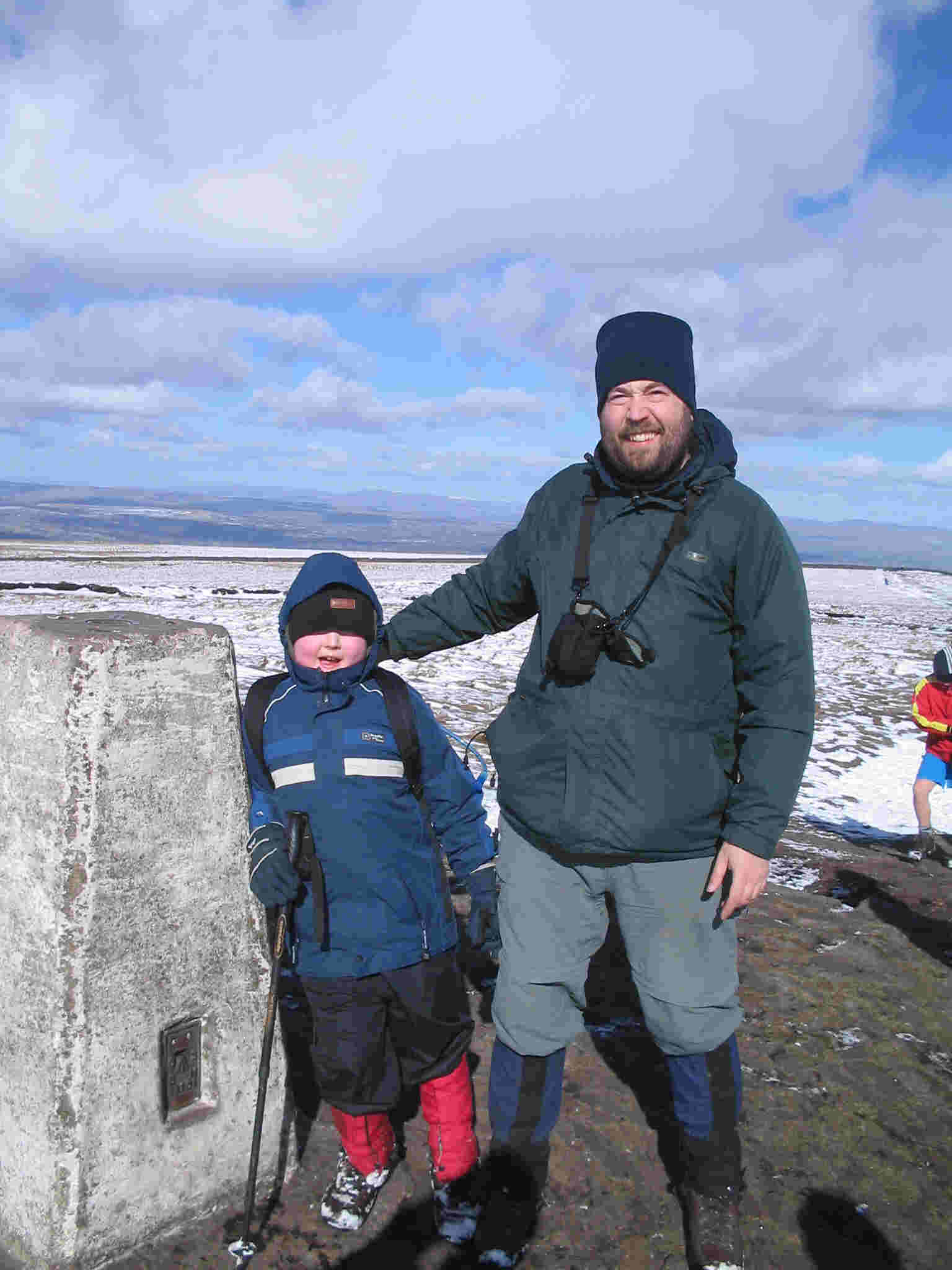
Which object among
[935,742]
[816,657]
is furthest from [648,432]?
[816,657]

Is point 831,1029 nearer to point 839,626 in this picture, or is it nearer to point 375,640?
point 375,640

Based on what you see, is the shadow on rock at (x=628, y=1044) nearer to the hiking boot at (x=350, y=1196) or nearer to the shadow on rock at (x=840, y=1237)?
the shadow on rock at (x=840, y=1237)

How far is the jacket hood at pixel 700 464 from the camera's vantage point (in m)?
2.38

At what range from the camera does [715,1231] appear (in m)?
2.43

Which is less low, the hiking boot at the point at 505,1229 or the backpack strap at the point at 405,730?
the backpack strap at the point at 405,730

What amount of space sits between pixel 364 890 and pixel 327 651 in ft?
2.15

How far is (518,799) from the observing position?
2.48 metres

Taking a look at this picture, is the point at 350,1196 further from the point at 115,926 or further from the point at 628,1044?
the point at 628,1044

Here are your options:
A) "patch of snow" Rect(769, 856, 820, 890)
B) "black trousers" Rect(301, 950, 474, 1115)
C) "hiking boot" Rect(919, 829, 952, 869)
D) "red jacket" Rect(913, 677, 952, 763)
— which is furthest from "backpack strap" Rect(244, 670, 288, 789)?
"hiking boot" Rect(919, 829, 952, 869)

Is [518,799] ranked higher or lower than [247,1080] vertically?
higher

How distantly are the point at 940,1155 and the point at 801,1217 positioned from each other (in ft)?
2.01

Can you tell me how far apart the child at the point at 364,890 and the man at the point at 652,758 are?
15 cm

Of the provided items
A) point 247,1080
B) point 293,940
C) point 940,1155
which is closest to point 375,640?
point 293,940

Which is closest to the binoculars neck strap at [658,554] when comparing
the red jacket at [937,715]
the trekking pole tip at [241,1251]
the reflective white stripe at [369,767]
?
the reflective white stripe at [369,767]
